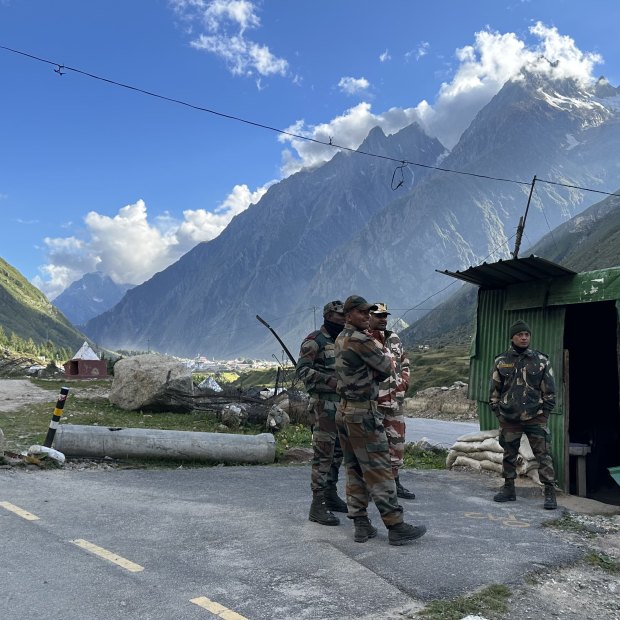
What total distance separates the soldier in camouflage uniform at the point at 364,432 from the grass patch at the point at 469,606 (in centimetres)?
124

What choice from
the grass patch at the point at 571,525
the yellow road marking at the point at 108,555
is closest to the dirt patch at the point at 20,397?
the yellow road marking at the point at 108,555

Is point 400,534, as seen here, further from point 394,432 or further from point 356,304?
point 394,432

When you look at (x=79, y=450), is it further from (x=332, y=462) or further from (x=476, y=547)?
(x=476, y=547)

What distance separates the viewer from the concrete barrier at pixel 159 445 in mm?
9586

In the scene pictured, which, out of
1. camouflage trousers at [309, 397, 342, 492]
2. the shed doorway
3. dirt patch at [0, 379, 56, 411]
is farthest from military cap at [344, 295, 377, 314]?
dirt patch at [0, 379, 56, 411]

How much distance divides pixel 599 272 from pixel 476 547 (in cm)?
577

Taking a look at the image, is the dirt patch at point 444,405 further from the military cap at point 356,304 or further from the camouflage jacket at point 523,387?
the military cap at point 356,304

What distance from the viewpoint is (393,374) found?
7.55 metres

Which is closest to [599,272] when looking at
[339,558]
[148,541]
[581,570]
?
[581,570]

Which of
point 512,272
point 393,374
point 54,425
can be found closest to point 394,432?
point 393,374

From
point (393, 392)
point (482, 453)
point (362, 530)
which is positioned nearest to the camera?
point (362, 530)

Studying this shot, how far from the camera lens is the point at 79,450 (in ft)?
31.4

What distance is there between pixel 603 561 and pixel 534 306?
5578 millimetres

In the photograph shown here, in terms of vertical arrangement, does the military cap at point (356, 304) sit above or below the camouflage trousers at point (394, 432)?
above
